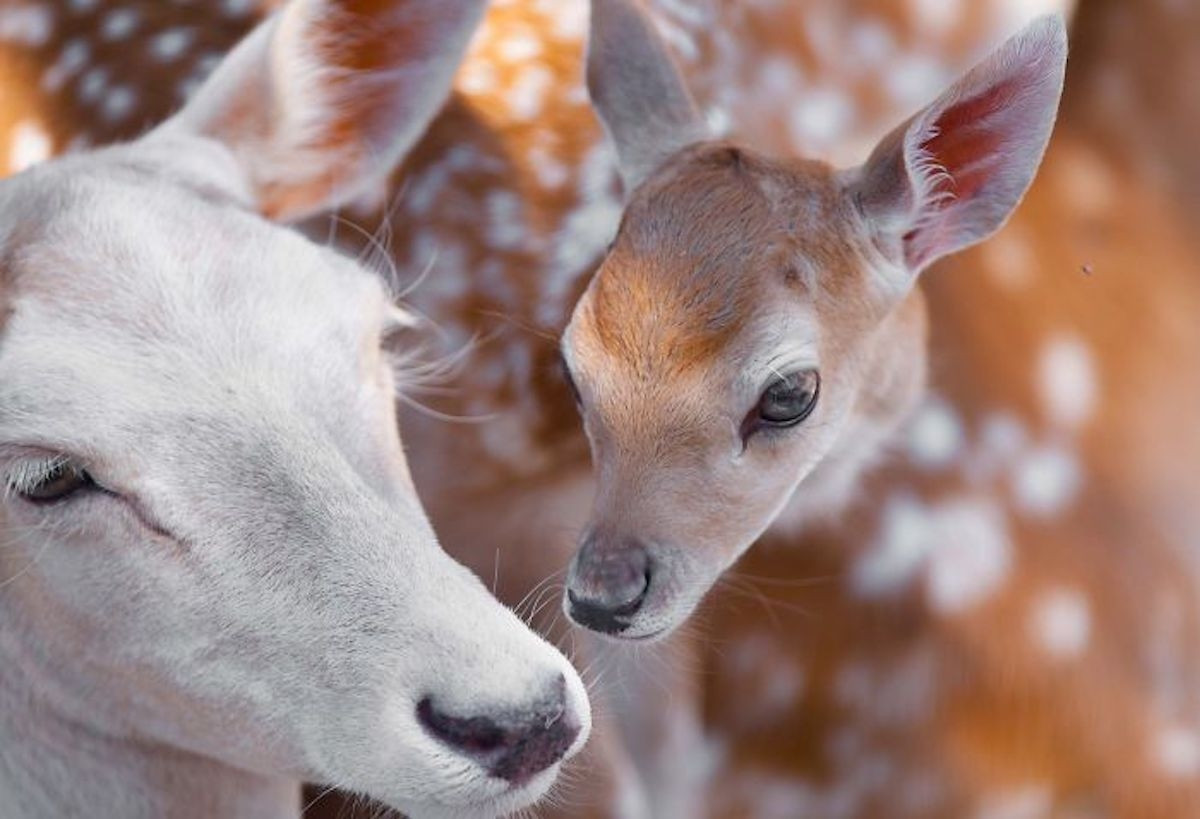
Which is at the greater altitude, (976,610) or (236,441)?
(236,441)

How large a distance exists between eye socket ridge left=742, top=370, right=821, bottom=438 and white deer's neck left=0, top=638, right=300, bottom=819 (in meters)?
0.27

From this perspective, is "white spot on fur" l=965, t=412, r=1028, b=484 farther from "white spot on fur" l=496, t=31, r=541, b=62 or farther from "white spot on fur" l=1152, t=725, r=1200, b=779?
"white spot on fur" l=496, t=31, r=541, b=62

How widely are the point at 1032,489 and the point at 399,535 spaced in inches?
13.7

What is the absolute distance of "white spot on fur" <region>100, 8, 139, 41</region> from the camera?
2.98 feet

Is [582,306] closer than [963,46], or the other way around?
[582,306]

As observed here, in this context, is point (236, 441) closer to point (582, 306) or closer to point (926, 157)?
point (582, 306)

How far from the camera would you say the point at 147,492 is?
0.59 meters

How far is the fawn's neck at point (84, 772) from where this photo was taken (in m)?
0.70

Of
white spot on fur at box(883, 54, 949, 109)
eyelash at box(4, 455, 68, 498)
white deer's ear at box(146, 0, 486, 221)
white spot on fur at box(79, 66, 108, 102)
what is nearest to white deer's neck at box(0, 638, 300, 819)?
eyelash at box(4, 455, 68, 498)

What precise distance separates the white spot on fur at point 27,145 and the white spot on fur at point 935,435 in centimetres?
46

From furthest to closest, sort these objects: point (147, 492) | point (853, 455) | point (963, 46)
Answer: point (963, 46) < point (853, 455) < point (147, 492)

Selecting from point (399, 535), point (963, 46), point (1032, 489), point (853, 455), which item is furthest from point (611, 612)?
point (963, 46)

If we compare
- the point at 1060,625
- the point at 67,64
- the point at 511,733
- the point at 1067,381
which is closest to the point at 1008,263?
the point at 1067,381

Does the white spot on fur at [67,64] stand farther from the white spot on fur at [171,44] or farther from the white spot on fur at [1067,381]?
the white spot on fur at [1067,381]
